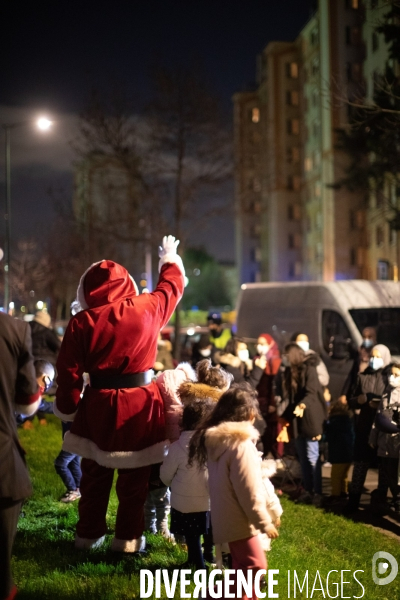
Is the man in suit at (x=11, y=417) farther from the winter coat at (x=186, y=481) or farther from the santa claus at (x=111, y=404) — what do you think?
the winter coat at (x=186, y=481)

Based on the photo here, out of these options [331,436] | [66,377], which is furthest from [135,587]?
[331,436]

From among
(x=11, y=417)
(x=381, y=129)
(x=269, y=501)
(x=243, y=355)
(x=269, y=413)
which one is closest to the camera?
(x=11, y=417)

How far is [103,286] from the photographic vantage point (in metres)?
5.68

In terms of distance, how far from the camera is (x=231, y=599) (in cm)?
442

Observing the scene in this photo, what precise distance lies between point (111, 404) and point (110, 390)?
0.38ft

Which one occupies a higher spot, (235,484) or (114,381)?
(114,381)

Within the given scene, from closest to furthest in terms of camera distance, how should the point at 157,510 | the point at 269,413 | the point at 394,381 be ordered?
the point at 157,510 < the point at 394,381 < the point at 269,413

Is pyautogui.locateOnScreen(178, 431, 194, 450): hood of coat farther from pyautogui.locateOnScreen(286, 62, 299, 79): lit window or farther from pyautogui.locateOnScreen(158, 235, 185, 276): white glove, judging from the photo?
pyautogui.locateOnScreen(286, 62, 299, 79): lit window

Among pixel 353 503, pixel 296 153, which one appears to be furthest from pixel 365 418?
pixel 296 153

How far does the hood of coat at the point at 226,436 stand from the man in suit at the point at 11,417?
3.60 feet

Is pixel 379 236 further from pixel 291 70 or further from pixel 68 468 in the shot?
pixel 68 468

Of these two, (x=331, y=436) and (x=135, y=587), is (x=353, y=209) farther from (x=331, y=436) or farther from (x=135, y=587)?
(x=135, y=587)

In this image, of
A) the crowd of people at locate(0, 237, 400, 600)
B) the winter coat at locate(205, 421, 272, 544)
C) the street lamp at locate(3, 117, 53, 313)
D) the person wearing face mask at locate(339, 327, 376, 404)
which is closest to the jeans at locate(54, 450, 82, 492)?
the crowd of people at locate(0, 237, 400, 600)

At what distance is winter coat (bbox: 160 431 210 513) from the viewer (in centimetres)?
532
